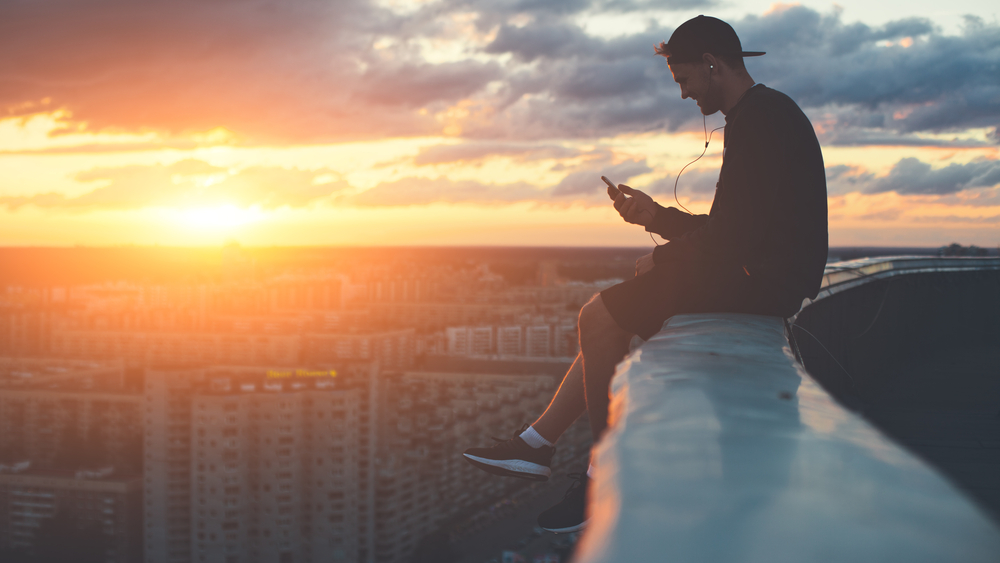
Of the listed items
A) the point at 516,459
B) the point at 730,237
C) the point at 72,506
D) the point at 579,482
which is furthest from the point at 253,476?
the point at 730,237

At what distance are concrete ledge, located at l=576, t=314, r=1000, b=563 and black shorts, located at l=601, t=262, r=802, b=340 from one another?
2.48ft

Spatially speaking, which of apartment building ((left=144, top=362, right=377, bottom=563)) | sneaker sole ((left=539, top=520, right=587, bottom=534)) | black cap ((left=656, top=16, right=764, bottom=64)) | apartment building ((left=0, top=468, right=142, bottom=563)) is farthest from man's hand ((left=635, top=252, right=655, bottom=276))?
apartment building ((left=0, top=468, right=142, bottom=563))

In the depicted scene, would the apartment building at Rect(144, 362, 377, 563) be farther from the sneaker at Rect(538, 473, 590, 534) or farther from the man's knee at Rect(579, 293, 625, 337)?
the man's knee at Rect(579, 293, 625, 337)

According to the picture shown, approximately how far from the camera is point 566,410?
6.51 ft

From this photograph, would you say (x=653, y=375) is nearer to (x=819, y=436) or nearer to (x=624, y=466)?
(x=819, y=436)

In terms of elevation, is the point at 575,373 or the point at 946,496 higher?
the point at 946,496

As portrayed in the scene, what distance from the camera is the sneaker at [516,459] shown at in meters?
1.95

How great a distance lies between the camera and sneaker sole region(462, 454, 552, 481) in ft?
6.38

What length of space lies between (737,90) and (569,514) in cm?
116

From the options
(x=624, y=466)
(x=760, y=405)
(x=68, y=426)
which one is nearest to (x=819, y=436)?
(x=760, y=405)

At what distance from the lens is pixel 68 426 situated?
59.9ft

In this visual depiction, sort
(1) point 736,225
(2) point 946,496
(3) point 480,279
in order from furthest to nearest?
(3) point 480,279 < (1) point 736,225 < (2) point 946,496

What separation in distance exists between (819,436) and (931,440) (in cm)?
199

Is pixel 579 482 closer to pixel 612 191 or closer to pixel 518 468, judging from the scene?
pixel 518 468
